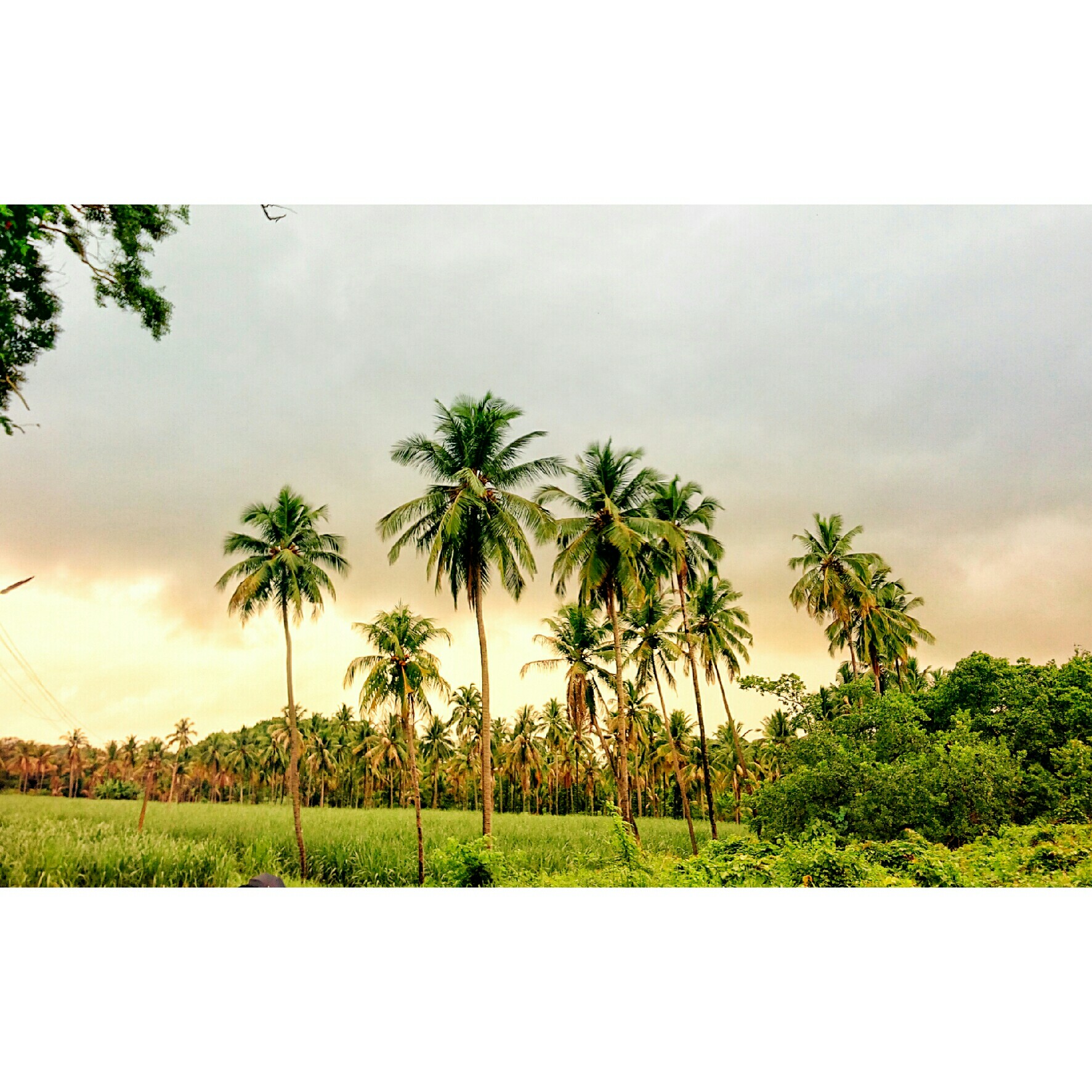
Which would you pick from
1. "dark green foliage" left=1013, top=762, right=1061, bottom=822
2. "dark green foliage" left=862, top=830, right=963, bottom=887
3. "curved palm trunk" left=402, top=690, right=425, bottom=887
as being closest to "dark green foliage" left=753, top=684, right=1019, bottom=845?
"dark green foliage" left=1013, top=762, right=1061, bottom=822

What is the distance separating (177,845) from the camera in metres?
9.95

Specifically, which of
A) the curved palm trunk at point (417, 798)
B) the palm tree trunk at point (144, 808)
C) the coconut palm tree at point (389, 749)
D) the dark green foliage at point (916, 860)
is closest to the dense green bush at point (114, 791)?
the palm tree trunk at point (144, 808)

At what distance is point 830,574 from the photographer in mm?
16875

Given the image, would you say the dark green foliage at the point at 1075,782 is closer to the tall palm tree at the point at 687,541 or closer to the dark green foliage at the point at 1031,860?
the dark green foliage at the point at 1031,860

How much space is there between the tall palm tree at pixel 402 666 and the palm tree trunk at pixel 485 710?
2.87 meters

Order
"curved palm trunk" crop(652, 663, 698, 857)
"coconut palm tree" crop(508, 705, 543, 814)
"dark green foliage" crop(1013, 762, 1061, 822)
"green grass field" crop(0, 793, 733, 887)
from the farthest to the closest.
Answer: "coconut palm tree" crop(508, 705, 543, 814), "curved palm trunk" crop(652, 663, 698, 857), "dark green foliage" crop(1013, 762, 1061, 822), "green grass field" crop(0, 793, 733, 887)

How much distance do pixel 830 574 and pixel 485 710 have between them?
10.3 m

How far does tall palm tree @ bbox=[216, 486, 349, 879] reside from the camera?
12.8 metres

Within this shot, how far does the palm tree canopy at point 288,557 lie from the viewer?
1345cm

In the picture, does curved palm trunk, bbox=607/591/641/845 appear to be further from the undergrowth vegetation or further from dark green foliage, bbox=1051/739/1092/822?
dark green foliage, bbox=1051/739/1092/822

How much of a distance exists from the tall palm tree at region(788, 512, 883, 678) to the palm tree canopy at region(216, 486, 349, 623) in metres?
11.4

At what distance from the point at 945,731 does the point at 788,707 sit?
2.55m

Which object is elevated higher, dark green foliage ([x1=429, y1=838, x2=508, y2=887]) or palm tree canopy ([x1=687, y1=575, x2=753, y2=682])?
palm tree canopy ([x1=687, y1=575, x2=753, y2=682])
